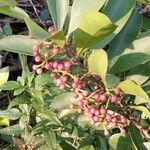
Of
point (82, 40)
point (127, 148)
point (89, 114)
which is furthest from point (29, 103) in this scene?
point (82, 40)

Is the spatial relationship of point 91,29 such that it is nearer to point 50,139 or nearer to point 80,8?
point 80,8

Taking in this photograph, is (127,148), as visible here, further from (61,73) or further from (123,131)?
(61,73)

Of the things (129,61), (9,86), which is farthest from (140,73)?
(9,86)

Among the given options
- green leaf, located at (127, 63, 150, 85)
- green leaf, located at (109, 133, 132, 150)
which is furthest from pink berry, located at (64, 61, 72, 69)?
green leaf, located at (109, 133, 132, 150)

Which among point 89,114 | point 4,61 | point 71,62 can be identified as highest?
point 71,62

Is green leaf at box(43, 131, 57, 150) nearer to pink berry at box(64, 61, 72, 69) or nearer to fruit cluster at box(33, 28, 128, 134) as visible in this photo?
fruit cluster at box(33, 28, 128, 134)

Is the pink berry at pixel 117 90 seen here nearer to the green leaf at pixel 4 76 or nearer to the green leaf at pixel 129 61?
the green leaf at pixel 129 61

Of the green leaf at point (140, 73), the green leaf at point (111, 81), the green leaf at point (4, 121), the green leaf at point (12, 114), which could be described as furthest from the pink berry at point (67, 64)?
the green leaf at point (4, 121)

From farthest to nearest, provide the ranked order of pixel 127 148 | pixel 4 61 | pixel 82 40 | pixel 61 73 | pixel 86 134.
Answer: pixel 4 61, pixel 86 134, pixel 127 148, pixel 61 73, pixel 82 40
